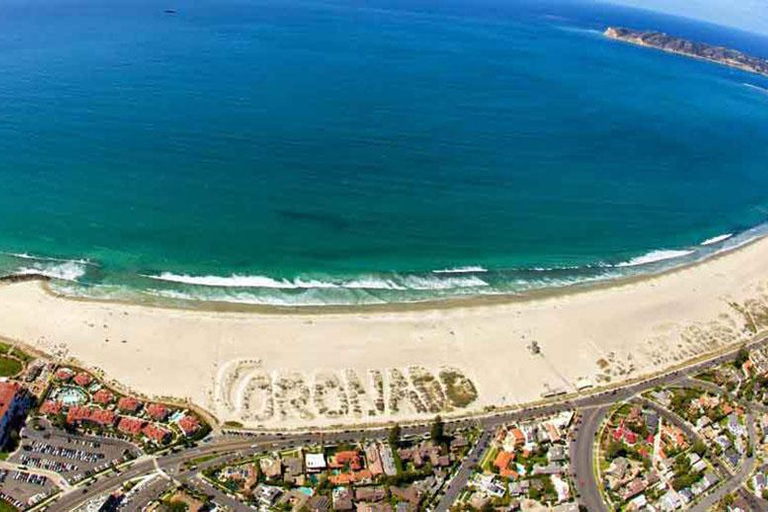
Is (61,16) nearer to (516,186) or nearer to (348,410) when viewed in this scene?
(516,186)

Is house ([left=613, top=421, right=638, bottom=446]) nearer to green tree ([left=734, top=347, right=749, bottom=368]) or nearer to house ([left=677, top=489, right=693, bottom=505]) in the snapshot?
house ([left=677, top=489, right=693, bottom=505])

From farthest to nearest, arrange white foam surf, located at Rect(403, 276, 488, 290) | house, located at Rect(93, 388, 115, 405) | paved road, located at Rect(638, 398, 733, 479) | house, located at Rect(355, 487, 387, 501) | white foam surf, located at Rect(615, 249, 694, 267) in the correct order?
white foam surf, located at Rect(615, 249, 694, 267) → white foam surf, located at Rect(403, 276, 488, 290) → house, located at Rect(93, 388, 115, 405) → paved road, located at Rect(638, 398, 733, 479) → house, located at Rect(355, 487, 387, 501)

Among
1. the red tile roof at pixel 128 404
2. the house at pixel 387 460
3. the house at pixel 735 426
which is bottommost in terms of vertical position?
the red tile roof at pixel 128 404

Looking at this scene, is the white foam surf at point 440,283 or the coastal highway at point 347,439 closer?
the coastal highway at point 347,439

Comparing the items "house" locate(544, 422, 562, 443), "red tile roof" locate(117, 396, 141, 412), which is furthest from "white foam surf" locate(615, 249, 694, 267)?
"red tile roof" locate(117, 396, 141, 412)

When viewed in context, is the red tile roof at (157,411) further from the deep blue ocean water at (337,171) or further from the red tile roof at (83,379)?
the deep blue ocean water at (337,171)

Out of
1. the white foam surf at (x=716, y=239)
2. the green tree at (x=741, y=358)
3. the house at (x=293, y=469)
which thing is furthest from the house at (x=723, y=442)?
the white foam surf at (x=716, y=239)
